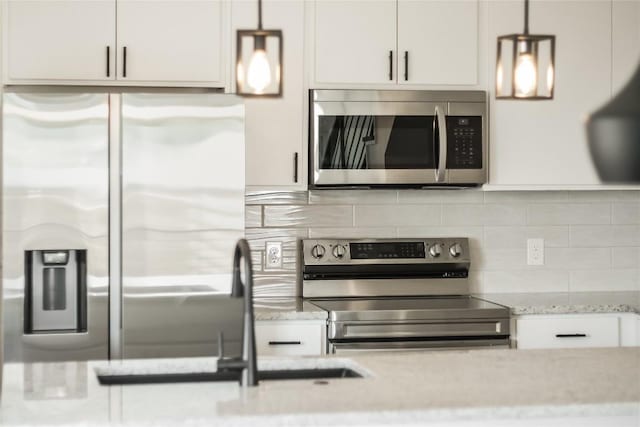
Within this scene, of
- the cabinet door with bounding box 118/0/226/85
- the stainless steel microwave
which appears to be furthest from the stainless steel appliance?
the cabinet door with bounding box 118/0/226/85

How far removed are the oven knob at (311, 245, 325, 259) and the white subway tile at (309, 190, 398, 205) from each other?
226 millimetres

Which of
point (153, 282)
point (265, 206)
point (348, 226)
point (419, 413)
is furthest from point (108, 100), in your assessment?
point (419, 413)

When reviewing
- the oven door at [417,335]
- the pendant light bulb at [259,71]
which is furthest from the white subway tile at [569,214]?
the pendant light bulb at [259,71]

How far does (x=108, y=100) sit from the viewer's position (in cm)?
345

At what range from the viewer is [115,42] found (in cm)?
387

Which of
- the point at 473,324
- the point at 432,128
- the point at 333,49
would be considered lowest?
the point at 473,324

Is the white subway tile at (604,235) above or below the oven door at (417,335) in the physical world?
above

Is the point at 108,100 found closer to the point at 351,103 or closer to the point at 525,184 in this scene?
the point at 351,103

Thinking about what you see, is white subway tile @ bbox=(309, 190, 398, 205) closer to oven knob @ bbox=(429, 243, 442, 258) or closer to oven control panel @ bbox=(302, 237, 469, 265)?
oven control panel @ bbox=(302, 237, 469, 265)

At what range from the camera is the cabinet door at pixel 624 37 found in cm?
418

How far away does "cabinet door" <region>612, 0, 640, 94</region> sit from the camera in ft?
13.7

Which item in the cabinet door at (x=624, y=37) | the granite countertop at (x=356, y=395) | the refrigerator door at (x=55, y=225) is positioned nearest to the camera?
the granite countertop at (x=356, y=395)

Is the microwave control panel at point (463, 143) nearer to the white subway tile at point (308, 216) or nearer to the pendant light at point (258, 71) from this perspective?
the white subway tile at point (308, 216)

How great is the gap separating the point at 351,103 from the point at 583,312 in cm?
134
